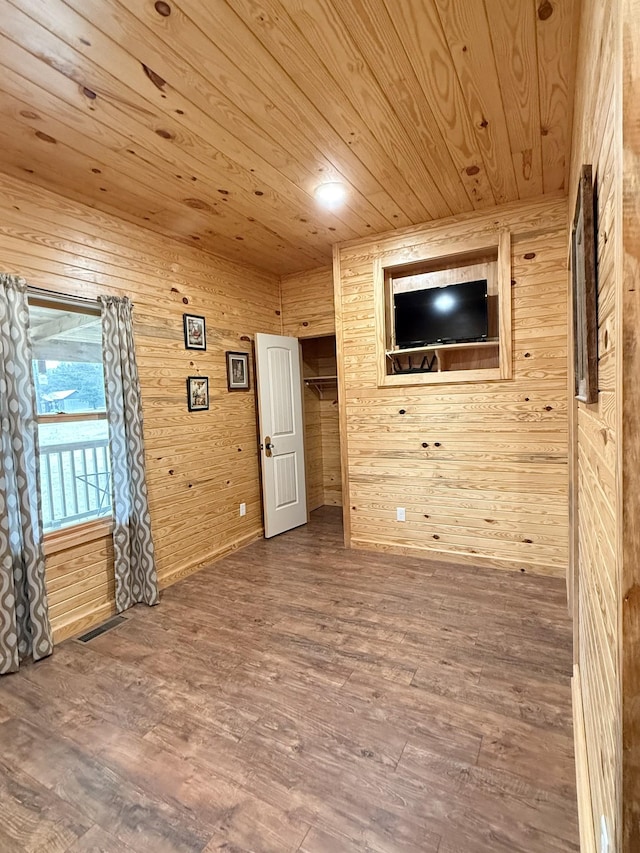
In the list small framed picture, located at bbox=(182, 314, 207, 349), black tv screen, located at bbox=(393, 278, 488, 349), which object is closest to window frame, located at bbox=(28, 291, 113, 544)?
small framed picture, located at bbox=(182, 314, 207, 349)

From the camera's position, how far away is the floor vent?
8.45 ft

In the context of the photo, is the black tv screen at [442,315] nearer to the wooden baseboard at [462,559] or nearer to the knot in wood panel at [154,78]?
the wooden baseboard at [462,559]

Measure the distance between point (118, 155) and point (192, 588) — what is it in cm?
283

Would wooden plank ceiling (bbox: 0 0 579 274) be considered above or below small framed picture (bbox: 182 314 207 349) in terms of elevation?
above

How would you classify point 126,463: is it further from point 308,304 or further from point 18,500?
point 308,304

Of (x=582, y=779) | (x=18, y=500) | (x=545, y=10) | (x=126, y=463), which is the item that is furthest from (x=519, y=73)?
(x=18, y=500)

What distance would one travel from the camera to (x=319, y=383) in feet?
17.7

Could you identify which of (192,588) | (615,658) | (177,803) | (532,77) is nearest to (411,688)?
(177,803)

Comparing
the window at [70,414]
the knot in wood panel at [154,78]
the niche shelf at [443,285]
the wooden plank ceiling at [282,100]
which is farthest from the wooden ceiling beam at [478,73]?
the window at [70,414]

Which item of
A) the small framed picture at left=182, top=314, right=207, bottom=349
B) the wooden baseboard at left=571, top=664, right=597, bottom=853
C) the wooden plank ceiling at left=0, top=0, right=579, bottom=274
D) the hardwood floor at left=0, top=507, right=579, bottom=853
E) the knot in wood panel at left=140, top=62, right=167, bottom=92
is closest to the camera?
the wooden baseboard at left=571, top=664, right=597, bottom=853

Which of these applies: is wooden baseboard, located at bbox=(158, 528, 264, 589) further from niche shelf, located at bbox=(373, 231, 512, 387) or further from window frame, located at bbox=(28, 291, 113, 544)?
niche shelf, located at bbox=(373, 231, 512, 387)

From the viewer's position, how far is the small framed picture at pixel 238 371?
13.0 feet

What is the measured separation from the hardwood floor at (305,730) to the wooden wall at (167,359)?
20.9 inches

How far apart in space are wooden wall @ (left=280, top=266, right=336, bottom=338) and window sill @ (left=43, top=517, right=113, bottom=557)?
2.70 metres
